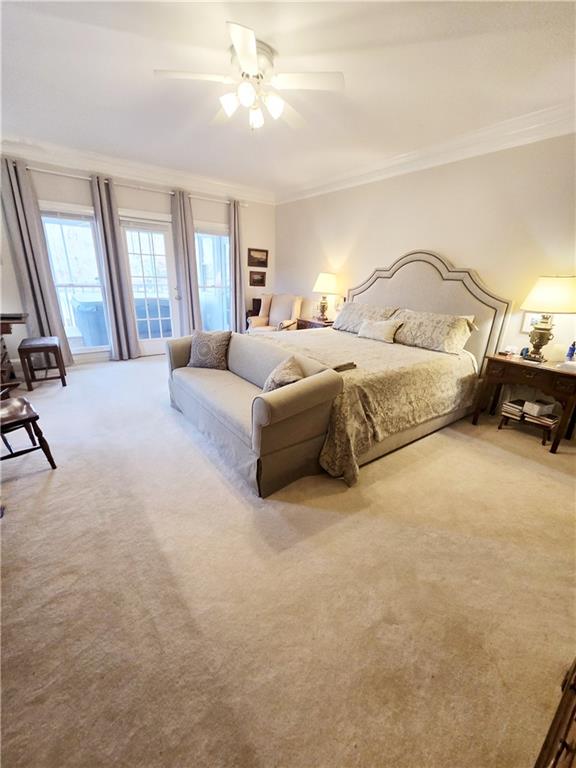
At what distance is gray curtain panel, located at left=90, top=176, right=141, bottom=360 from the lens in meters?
4.29

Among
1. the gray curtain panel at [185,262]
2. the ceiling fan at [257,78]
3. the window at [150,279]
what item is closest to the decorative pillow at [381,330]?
the ceiling fan at [257,78]

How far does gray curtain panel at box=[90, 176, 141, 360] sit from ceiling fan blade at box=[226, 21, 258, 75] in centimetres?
320

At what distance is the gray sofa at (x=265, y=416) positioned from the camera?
193cm

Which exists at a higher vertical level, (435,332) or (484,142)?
(484,142)

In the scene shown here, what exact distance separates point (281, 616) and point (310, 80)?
300cm

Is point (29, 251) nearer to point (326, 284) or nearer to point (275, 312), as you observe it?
point (275, 312)

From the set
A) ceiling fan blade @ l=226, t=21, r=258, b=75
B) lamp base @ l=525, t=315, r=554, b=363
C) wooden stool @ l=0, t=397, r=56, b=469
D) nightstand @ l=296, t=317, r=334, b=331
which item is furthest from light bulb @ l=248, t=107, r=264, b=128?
lamp base @ l=525, t=315, r=554, b=363

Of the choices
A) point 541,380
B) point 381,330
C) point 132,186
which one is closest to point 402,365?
point 381,330

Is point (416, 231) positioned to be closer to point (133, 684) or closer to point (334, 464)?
point (334, 464)

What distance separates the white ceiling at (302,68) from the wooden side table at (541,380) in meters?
2.04

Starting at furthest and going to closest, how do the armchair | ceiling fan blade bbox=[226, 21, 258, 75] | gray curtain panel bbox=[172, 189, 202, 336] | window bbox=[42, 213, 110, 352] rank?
the armchair, gray curtain panel bbox=[172, 189, 202, 336], window bbox=[42, 213, 110, 352], ceiling fan blade bbox=[226, 21, 258, 75]

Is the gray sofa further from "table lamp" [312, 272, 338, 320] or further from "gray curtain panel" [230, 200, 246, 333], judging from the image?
"gray curtain panel" [230, 200, 246, 333]

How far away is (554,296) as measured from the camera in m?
2.60

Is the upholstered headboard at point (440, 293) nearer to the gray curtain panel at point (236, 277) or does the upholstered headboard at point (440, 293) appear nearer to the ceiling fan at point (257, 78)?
the ceiling fan at point (257, 78)
